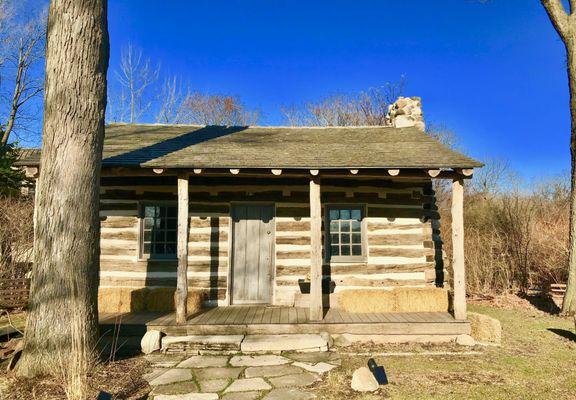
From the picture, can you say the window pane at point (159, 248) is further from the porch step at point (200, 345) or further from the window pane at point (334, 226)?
the window pane at point (334, 226)

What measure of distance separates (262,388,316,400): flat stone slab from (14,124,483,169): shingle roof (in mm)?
3942

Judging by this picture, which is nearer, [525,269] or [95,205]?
[95,205]

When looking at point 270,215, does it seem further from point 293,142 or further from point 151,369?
point 151,369

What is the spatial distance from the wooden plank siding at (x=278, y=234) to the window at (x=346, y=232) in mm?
222

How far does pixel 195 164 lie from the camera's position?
Result: 698 cm

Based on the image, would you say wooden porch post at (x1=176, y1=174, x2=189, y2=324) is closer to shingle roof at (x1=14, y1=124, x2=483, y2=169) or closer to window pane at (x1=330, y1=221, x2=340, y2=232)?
shingle roof at (x1=14, y1=124, x2=483, y2=169)

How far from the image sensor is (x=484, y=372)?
5320 millimetres

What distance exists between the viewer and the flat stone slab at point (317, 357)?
578 centimetres

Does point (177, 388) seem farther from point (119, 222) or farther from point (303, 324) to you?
point (119, 222)

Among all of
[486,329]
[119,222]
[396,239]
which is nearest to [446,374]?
[486,329]

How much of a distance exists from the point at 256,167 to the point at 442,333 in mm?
4821

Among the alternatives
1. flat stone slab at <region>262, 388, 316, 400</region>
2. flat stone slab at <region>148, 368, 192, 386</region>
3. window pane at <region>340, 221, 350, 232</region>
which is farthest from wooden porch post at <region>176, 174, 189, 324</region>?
window pane at <region>340, 221, 350, 232</region>

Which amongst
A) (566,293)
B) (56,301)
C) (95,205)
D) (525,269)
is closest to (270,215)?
(95,205)

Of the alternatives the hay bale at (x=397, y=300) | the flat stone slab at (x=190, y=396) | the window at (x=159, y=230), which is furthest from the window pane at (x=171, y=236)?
the flat stone slab at (x=190, y=396)
